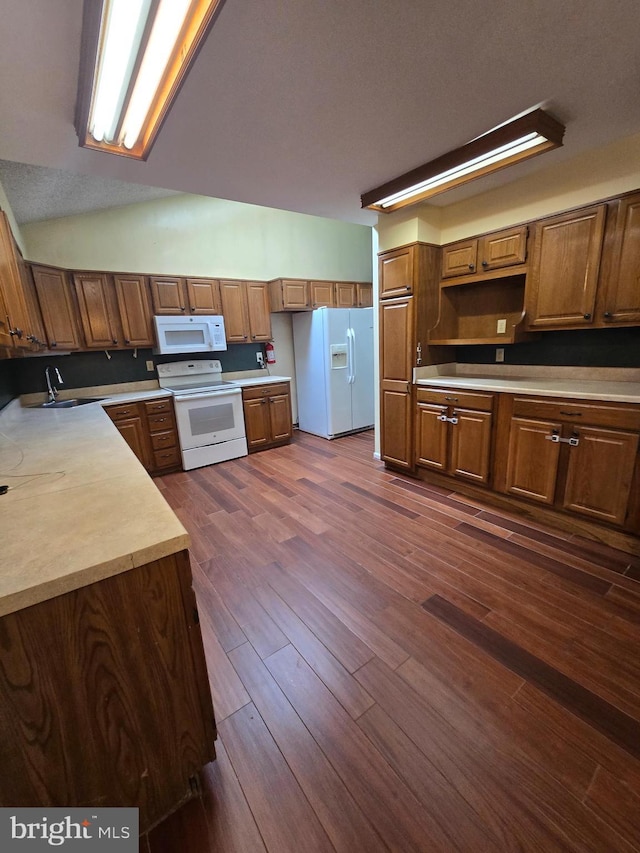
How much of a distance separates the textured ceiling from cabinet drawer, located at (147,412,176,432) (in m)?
2.02

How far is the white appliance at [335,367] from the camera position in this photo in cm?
461

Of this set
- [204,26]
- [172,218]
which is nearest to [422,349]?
[204,26]

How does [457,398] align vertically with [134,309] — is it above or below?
below

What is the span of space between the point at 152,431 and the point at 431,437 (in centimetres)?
282

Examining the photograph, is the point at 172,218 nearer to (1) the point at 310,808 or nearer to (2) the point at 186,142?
(2) the point at 186,142

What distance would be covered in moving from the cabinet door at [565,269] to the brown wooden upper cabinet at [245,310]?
309cm

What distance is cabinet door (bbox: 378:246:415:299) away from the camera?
298cm


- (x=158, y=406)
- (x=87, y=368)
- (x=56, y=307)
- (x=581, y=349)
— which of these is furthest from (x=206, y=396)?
(x=581, y=349)

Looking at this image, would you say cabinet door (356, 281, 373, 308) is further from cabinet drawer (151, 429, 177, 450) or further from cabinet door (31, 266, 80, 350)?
cabinet door (31, 266, 80, 350)

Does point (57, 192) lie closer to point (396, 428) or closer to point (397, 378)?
point (397, 378)

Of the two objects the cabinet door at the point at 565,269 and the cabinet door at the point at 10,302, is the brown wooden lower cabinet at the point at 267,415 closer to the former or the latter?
the cabinet door at the point at 10,302

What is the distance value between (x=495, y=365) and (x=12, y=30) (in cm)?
336

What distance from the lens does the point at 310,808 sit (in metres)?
1.05

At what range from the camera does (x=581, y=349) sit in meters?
2.58
